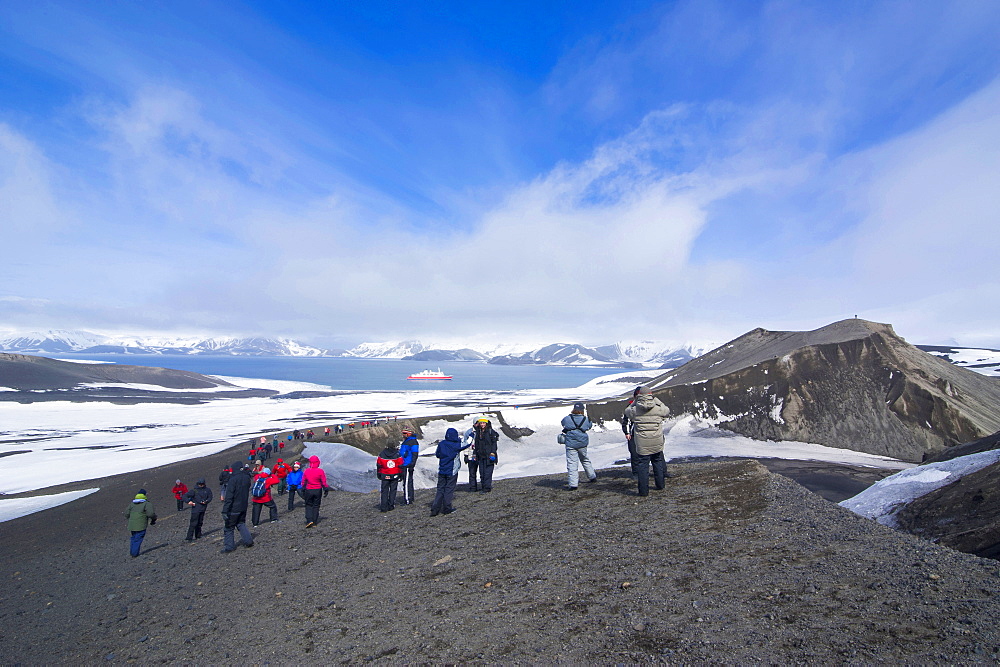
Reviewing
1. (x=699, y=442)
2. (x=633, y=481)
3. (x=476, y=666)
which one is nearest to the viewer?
(x=476, y=666)

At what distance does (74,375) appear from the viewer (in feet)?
446

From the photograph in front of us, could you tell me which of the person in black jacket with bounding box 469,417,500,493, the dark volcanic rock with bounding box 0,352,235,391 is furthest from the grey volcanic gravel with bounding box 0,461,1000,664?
the dark volcanic rock with bounding box 0,352,235,391

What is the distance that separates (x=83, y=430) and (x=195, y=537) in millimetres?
72349

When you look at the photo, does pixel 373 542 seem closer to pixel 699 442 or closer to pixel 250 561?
pixel 250 561

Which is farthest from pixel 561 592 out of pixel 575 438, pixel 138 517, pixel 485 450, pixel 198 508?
pixel 198 508

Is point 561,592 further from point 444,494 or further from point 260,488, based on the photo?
point 260,488

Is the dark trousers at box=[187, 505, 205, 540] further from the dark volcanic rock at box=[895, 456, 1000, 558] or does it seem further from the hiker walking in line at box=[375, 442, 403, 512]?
the dark volcanic rock at box=[895, 456, 1000, 558]

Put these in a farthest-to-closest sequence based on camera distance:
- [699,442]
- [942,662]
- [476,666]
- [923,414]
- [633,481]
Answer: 1. [699,442]
2. [923,414]
3. [633,481]
4. [476,666]
5. [942,662]

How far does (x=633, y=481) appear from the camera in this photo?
11523 mm

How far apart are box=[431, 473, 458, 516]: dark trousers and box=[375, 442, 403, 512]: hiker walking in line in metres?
1.80

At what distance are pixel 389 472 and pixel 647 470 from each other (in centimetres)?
684

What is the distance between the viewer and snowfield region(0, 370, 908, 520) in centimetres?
3002

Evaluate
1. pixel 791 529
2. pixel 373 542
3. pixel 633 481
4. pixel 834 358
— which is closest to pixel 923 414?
pixel 834 358

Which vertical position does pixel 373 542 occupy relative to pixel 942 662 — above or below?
below
